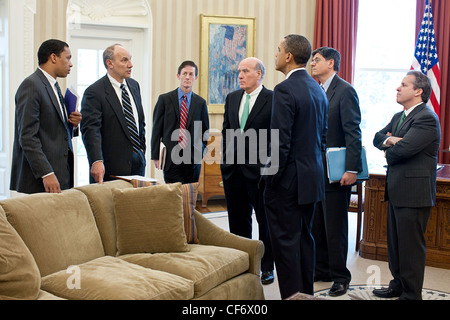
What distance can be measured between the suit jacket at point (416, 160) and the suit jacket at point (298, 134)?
2.11 ft

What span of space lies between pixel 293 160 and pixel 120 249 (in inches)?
47.5

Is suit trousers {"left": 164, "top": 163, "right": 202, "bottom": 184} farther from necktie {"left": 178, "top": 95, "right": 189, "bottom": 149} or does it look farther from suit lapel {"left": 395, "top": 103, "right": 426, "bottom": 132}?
suit lapel {"left": 395, "top": 103, "right": 426, "bottom": 132}

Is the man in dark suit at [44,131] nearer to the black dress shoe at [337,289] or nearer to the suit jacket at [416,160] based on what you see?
the black dress shoe at [337,289]

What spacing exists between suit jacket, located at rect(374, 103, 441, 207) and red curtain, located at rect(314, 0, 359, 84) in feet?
13.3

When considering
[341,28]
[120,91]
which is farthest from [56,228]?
[341,28]

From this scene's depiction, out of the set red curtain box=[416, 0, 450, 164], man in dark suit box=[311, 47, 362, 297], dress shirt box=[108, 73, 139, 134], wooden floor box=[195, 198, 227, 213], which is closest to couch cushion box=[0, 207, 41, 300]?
dress shirt box=[108, 73, 139, 134]

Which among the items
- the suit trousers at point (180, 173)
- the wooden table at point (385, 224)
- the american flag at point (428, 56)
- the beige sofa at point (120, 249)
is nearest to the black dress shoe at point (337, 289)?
the beige sofa at point (120, 249)

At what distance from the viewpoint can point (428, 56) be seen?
6812 millimetres

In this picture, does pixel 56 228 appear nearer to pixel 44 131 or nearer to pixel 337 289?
pixel 44 131

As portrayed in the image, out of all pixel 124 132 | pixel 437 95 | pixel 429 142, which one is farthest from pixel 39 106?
pixel 437 95

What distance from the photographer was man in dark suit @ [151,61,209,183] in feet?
14.8

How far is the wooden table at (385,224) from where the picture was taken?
4402mm

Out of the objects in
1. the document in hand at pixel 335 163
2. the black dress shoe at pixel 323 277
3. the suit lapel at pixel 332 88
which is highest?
the suit lapel at pixel 332 88
